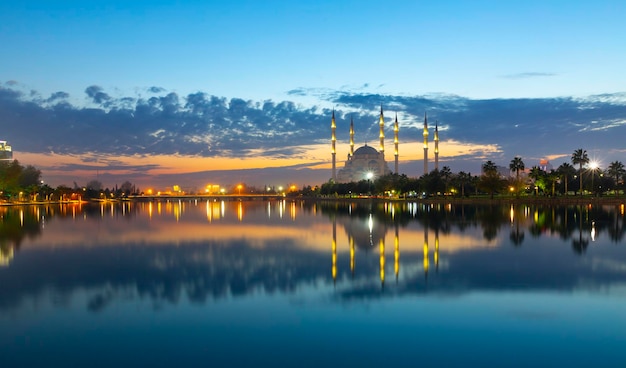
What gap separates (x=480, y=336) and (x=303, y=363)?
4.14 meters

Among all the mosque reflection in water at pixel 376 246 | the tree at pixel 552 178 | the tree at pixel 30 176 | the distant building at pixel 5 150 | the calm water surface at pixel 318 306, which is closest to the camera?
the calm water surface at pixel 318 306

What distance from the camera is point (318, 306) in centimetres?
1537

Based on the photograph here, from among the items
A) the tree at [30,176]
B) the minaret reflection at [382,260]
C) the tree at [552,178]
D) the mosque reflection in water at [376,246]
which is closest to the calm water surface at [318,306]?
the minaret reflection at [382,260]

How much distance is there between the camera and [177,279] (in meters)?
19.8

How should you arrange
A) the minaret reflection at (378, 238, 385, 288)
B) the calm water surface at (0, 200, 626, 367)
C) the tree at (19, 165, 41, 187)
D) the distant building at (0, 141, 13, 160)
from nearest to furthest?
the calm water surface at (0, 200, 626, 367), the minaret reflection at (378, 238, 385, 288), the tree at (19, 165, 41, 187), the distant building at (0, 141, 13, 160)

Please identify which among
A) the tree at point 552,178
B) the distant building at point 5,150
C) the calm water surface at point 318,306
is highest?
the distant building at point 5,150

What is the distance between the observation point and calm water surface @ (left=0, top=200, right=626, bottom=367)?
1135 cm

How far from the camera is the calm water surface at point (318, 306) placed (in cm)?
1135

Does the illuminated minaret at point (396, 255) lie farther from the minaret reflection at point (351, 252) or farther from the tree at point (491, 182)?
the tree at point (491, 182)

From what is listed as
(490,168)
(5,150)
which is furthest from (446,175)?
(5,150)

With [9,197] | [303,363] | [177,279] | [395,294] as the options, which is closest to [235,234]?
[177,279]

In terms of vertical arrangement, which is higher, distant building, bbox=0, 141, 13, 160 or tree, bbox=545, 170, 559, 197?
distant building, bbox=0, 141, 13, 160

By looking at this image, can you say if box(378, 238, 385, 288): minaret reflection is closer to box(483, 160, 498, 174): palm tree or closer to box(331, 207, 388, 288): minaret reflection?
box(331, 207, 388, 288): minaret reflection

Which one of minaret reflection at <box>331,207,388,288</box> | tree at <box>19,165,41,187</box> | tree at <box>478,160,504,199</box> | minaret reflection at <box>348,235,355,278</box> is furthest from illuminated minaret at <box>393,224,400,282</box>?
tree at <box>19,165,41,187</box>
